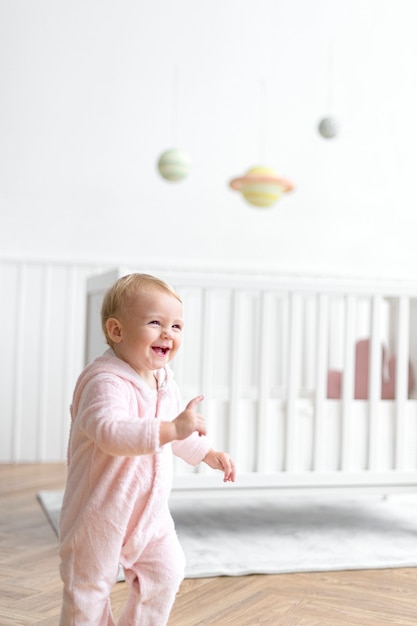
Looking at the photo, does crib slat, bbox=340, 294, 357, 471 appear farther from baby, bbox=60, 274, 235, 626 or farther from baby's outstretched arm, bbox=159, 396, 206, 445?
baby's outstretched arm, bbox=159, 396, 206, 445

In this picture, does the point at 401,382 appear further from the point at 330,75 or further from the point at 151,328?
the point at 330,75

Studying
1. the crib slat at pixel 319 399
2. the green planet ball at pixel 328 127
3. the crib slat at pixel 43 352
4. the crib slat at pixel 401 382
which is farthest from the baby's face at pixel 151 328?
the crib slat at pixel 43 352

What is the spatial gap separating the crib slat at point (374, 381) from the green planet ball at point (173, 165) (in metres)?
1.13

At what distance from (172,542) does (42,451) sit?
217 cm

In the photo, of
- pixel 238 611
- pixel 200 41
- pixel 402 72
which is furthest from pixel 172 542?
pixel 402 72

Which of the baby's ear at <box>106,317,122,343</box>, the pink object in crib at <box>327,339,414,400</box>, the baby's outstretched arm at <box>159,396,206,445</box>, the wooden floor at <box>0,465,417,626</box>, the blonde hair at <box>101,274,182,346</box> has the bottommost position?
the wooden floor at <box>0,465,417,626</box>

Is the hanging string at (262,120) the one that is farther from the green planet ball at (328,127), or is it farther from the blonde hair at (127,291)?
the blonde hair at (127,291)

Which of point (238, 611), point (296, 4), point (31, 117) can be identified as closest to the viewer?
point (238, 611)

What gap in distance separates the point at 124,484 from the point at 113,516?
0.04m

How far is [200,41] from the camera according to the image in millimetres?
3373

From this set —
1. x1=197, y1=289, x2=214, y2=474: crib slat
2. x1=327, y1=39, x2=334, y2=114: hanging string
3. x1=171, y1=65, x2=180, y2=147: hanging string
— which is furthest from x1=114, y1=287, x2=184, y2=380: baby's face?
x1=327, y1=39, x2=334, y2=114: hanging string

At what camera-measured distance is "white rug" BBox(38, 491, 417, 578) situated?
6.01ft

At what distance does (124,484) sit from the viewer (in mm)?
1105

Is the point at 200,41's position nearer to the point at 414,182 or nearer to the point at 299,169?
the point at 299,169
